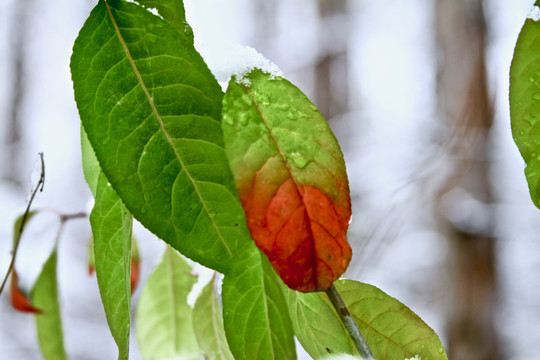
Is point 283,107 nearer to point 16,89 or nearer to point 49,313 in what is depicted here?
point 49,313

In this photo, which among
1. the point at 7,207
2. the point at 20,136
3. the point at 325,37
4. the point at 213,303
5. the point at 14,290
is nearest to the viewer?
the point at 213,303

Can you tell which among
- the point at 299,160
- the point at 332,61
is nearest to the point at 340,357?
the point at 299,160

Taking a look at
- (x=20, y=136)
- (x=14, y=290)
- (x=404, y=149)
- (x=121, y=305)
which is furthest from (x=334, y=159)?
(x=20, y=136)

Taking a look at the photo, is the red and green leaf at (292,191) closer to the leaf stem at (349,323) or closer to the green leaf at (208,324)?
the leaf stem at (349,323)

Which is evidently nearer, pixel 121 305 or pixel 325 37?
pixel 121 305

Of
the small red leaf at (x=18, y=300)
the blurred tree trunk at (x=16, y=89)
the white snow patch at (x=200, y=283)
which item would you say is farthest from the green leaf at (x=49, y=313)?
the blurred tree trunk at (x=16, y=89)

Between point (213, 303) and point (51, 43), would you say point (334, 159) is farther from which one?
point (51, 43)
